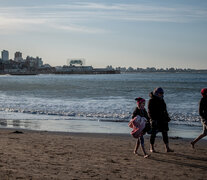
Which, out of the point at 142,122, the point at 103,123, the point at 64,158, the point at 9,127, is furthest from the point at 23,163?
the point at 103,123

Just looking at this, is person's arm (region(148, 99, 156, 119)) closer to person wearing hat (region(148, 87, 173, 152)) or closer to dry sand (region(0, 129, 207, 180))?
person wearing hat (region(148, 87, 173, 152))

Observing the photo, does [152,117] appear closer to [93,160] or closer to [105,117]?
[93,160]

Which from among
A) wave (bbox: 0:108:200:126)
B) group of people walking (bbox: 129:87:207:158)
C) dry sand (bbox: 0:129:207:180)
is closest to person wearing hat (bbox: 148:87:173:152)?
group of people walking (bbox: 129:87:207:158)

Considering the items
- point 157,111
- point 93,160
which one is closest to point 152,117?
point 157,111

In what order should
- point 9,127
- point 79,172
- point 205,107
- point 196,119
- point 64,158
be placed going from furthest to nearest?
point 196,119
point 9,127
point 205,107
point 64,158
point 79,172

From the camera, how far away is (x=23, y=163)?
645 cm

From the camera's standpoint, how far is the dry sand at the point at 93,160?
589 cm

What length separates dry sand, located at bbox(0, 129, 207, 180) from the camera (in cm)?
589

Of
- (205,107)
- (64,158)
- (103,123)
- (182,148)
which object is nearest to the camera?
(64,158)

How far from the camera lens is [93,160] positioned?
275 inches

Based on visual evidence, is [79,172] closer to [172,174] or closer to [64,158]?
[64,158]

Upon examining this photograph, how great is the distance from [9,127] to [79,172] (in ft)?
25.0

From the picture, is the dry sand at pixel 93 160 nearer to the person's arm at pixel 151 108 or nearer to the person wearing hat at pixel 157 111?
the person wearing hat at pixel 157 111

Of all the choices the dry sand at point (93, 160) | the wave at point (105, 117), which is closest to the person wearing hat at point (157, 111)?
the dry sand at point (93, 160)
